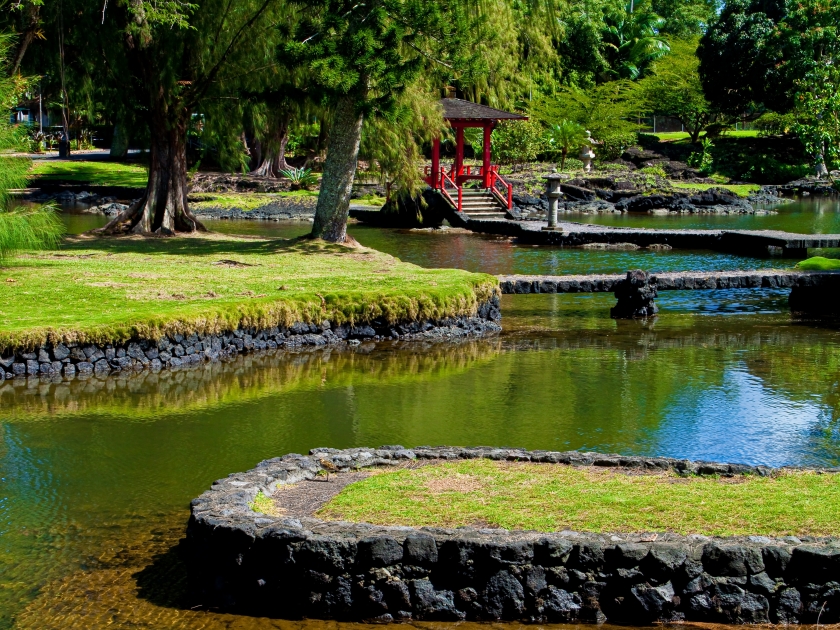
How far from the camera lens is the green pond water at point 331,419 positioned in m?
8.68

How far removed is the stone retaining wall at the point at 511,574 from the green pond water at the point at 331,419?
26 cm

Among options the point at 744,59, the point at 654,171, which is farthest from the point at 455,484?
the point at 744,59

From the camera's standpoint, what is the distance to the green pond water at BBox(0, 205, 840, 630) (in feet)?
28.5

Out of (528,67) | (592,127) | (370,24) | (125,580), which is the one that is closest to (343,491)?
(125,580)

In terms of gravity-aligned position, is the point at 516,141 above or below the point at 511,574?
above

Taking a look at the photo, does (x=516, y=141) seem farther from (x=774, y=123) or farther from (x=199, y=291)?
(x=199, y=291)

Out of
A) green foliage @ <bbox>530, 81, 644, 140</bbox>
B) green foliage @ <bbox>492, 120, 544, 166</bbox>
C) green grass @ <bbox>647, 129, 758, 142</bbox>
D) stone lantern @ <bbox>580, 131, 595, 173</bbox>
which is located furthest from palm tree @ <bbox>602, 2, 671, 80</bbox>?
green foliage @ <bbox>492, 120, 544, 166</bbox>

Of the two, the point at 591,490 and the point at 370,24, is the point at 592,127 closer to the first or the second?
the point at 370,24

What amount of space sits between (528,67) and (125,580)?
28.5 meters

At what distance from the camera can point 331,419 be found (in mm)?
13578

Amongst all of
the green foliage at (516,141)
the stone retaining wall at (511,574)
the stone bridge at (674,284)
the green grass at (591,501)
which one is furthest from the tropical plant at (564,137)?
the stone retaining wall at (511,574)

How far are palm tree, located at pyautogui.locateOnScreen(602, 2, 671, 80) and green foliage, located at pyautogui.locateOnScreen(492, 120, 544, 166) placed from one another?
43.9 feet

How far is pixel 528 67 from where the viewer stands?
112ft

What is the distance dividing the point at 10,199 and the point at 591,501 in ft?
51.8
